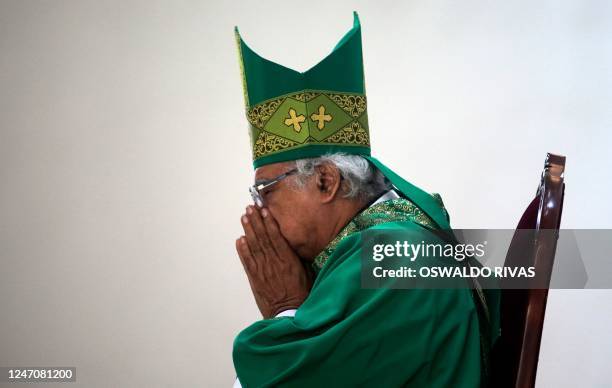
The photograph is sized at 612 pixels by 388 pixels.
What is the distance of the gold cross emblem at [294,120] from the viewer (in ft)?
7.06

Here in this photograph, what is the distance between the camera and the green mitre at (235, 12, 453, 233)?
2143 millimetres

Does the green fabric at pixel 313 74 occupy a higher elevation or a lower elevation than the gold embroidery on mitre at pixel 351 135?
higher


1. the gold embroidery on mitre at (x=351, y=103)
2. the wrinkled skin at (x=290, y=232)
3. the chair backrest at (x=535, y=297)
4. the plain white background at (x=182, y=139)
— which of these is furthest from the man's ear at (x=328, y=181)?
the plain white background at (x=182, y=139)

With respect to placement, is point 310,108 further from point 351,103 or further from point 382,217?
point 382,217

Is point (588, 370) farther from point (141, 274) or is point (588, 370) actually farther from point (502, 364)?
point (141, 274)

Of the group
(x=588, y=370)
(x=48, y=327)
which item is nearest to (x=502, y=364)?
(x=588, y=370)

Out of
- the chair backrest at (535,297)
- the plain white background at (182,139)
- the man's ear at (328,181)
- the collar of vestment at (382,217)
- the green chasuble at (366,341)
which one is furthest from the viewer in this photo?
the plain white background at (182,139)

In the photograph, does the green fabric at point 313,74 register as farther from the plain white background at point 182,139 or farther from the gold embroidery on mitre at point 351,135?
the plain white background at point 182,139

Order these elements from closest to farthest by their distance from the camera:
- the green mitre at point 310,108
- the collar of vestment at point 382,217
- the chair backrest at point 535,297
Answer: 1. the chair backrest at point 535,297
2. the collar of vestment at point 382,217
3. the green mitre at point 310,108

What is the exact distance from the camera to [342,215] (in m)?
2.02

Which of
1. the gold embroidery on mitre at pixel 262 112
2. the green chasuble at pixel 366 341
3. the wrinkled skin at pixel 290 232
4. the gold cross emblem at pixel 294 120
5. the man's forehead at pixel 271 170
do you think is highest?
the gold embroidery on mitre at pixel 262 112

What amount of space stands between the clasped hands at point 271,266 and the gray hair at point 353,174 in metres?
0.18

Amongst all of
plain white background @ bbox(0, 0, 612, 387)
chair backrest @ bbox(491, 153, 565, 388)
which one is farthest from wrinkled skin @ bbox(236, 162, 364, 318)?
plain white background @ bbox(0, 0, 612, 387)

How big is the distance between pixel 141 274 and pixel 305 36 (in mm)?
1888
